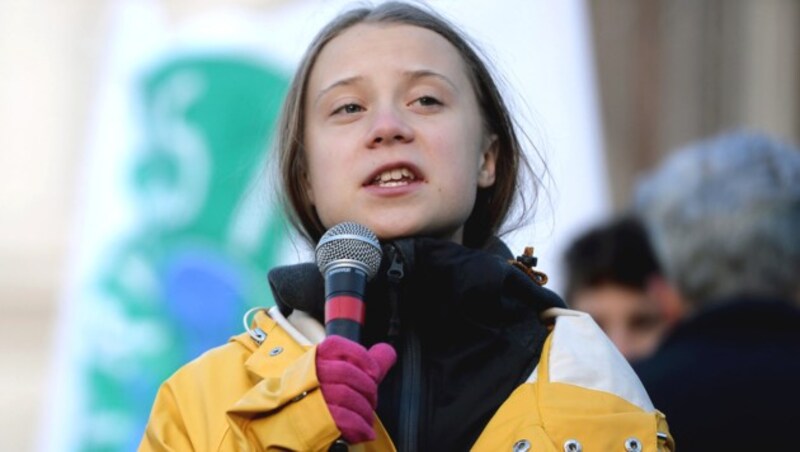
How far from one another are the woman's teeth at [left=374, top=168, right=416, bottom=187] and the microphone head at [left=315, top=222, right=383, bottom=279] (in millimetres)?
249

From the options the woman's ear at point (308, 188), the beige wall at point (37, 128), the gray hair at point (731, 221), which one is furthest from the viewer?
the beige wall at point (37, 128)

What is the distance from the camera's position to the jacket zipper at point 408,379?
2.71 metres

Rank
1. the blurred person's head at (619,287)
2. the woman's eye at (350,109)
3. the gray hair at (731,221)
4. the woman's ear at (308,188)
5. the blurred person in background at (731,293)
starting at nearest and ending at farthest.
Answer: the woman's eye at (350,109)
the woman's ear at (308,188)
the blurred person in background at (731,293)
the gray hair at (731,221)
the blurred person's head at (619,287)

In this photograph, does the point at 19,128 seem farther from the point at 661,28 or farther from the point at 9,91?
the point at 661,28

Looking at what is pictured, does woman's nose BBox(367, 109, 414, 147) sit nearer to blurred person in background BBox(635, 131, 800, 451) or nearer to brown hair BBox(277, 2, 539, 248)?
brown hair BBox(277, 2, 539, 248)

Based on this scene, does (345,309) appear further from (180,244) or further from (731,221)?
(180,244)

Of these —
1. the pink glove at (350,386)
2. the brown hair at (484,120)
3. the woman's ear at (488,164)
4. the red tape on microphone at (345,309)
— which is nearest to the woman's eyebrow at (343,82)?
the brown hair at (484,120)

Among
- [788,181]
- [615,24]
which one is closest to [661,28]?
[615,24]

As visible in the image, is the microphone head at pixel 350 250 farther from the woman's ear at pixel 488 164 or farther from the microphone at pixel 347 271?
the woman's ear at pixel 488 164

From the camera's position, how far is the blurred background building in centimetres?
589

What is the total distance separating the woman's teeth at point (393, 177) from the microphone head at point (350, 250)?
0.25m

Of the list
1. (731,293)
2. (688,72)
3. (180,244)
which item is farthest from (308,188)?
(688,72)

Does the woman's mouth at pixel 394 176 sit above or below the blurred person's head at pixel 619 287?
below

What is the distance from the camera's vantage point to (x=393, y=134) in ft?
9.69
